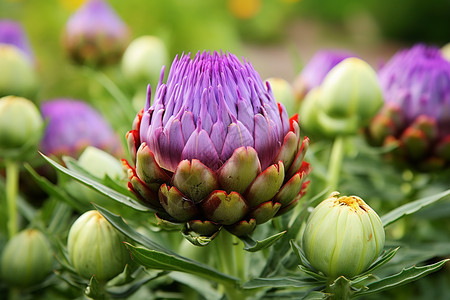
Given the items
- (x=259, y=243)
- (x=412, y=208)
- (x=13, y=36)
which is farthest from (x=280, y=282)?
(x=13, y=36)

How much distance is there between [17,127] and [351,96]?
18.4 inches

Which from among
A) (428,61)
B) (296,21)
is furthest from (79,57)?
(296,21)

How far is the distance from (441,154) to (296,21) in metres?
3.74

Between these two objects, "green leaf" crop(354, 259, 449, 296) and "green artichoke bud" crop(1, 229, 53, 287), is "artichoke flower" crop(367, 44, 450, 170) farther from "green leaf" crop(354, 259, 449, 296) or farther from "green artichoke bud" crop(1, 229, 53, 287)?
"green artichoke bud" crop(1, 229, 53, 287)

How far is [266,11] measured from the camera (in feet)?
13.3

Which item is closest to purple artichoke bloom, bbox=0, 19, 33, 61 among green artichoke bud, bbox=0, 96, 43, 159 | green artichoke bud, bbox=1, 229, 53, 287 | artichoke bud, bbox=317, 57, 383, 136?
green artichoke bud, bbox=0, 96, 43, 159

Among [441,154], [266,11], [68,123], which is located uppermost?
[266,11]

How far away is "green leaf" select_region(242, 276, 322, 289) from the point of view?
57cm

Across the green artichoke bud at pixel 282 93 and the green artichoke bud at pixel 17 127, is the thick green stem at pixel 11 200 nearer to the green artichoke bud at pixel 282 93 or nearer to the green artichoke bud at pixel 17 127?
the green artichoke bud at pixel 17 127

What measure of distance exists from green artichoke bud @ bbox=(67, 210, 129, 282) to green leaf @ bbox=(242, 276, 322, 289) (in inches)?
5.6

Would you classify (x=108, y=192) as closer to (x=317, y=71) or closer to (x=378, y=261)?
(x=378, y=261)

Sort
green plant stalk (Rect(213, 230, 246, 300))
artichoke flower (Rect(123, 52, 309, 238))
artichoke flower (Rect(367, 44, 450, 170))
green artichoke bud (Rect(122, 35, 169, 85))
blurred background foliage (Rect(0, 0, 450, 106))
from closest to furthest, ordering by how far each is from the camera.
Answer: artichoke flower (Rect(123, 52, 309, 238))
green plant stalk (Rect(213, 230, 246, 300))
artichoke flower (Rect(367, 44, 450, 170))
green artichoke bud (Rect(122, 35, 169, 85))
blurred background foliage (Rect(0, 0, 450, 106))

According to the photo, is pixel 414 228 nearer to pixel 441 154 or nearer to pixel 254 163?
pixel 441 154

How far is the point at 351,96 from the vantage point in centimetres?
81
